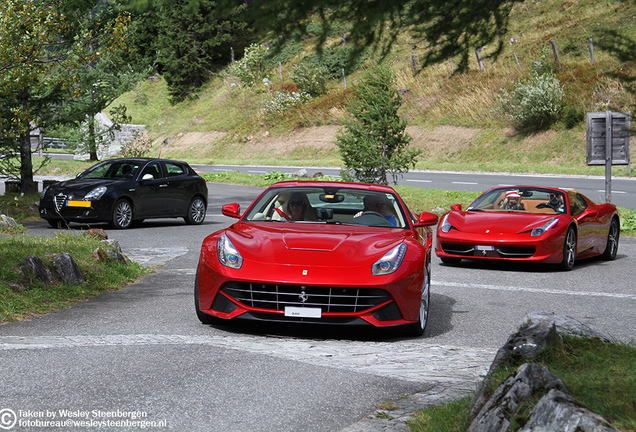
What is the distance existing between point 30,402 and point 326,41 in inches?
109

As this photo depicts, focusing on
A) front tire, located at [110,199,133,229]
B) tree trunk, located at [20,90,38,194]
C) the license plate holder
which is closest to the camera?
the license plate holder

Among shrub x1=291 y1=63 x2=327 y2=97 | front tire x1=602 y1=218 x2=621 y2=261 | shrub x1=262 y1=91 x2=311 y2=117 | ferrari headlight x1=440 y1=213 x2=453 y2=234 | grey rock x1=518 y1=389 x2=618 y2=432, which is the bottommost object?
front tire x1=602 y1=218 x2=621 y2=261

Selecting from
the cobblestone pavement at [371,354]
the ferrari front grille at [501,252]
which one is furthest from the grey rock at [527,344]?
the ferrari front grille at [501,252]

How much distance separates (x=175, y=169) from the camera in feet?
61.9

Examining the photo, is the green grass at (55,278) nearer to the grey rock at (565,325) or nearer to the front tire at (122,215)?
the grey rock at (565,325)

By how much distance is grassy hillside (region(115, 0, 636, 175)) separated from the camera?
3891 cm

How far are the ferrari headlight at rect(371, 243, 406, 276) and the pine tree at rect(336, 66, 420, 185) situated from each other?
1502 cm

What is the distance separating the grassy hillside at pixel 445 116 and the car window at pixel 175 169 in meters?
12.7

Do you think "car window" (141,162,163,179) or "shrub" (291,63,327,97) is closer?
"car window" (141,162,163,179)

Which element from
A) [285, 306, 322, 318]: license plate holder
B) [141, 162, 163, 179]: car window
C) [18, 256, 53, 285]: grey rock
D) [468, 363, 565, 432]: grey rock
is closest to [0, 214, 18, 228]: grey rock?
[141, 162, 163, 179]: car window

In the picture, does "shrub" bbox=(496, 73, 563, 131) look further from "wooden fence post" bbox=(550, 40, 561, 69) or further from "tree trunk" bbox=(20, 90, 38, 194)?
"tree trunk" bbox=(20, 90, 38, 194)

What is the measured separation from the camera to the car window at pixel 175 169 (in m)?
18.6

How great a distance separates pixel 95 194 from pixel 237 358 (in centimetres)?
1160

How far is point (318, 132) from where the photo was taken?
51.4 m
